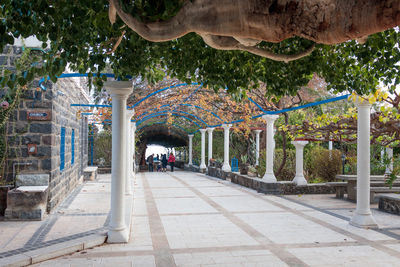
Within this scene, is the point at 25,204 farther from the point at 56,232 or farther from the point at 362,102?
the point at 362,102

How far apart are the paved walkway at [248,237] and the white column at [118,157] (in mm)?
407

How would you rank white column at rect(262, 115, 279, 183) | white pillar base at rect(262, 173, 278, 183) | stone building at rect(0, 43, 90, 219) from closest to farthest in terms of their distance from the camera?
stone building at rect(0, 43, 90, 219) → white pillar base at rect(262, 173, 278, 183) → white column at rect(262, 115, 279, 183)

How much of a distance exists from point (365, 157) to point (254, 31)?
558 centimetres

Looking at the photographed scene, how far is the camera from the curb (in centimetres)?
466

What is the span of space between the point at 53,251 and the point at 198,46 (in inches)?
132

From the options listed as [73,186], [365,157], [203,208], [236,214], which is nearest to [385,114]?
[365,157]

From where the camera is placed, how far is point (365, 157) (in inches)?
280

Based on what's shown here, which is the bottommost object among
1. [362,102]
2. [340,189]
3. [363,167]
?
[340,189]

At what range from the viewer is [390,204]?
8570mm

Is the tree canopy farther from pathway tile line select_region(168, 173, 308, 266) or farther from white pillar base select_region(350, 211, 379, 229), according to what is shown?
white pillar base select_region(350, 211, 379, 229)

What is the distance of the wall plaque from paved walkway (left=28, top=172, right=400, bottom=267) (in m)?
2.75

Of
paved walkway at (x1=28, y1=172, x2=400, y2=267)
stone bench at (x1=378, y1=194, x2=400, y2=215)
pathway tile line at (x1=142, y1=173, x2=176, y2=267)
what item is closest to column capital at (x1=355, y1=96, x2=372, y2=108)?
paved walkway at (x1=28, y1=172, x2=400, y2=267)

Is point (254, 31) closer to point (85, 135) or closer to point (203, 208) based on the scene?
point (203, 208)

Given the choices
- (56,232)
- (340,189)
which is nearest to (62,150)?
(56,232)
